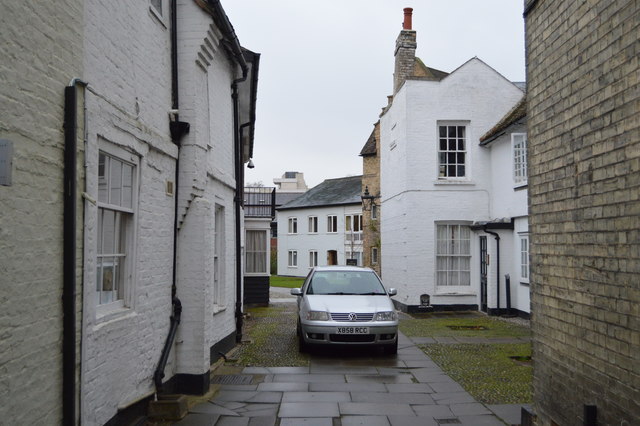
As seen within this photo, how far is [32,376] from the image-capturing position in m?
4.00

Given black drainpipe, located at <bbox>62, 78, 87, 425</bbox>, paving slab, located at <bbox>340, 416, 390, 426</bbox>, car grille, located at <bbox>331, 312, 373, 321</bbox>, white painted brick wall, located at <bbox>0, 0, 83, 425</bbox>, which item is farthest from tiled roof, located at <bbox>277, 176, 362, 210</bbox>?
white painted brick wall, located at <bbox>0, 0, 83, 425</bbox>

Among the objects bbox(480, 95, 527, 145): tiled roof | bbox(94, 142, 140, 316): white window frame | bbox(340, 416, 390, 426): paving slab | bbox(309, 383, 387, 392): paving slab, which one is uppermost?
bbox(480, 95, 527, 145): tiled roof

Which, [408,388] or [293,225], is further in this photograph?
[293,225]

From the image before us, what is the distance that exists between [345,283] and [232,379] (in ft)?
12.9

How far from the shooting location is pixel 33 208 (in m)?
4.02

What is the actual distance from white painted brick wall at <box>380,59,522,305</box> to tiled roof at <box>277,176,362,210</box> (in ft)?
84.9

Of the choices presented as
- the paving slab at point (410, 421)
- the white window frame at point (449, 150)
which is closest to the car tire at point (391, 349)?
the paving slab at point (410, 421)

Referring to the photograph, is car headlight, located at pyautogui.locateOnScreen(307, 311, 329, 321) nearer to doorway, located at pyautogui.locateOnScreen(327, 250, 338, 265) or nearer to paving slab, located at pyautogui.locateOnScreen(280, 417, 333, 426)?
paving slab, located at pyautogui.locateOnScreen(280, 417, 333, 426)

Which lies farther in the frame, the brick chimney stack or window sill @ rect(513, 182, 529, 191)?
the brick chimney stack


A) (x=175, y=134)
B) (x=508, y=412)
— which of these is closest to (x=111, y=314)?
(x=175, y=134)

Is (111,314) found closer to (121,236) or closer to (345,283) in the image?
(121,236)

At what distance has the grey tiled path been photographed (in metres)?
6.73

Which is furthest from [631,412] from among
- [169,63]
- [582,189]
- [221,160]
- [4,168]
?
[221,160]

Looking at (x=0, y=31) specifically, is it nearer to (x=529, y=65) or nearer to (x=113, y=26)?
(x=113, y=26)
